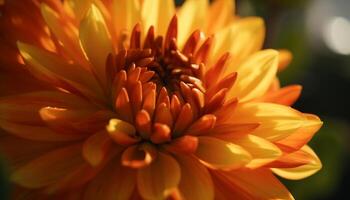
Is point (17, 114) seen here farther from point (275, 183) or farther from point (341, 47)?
point (341, 47)

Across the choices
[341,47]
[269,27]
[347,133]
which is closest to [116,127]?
[269,27]

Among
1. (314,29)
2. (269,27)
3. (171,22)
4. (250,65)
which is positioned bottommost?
(314,29)

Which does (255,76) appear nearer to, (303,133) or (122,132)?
(303,133)

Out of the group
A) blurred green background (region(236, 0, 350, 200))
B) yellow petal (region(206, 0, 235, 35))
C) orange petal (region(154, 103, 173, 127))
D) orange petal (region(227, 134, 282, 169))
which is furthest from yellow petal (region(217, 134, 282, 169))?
blurred green background (region(236, 0, 350, 200))

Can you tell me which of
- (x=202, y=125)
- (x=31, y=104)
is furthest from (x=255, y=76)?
(x=31, y=104)

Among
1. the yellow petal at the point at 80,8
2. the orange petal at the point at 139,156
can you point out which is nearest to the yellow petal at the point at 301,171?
the orange petal at the point at 139,156

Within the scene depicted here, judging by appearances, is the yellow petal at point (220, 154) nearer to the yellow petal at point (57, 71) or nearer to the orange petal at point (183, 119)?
the orange petal at point (183, 119)
